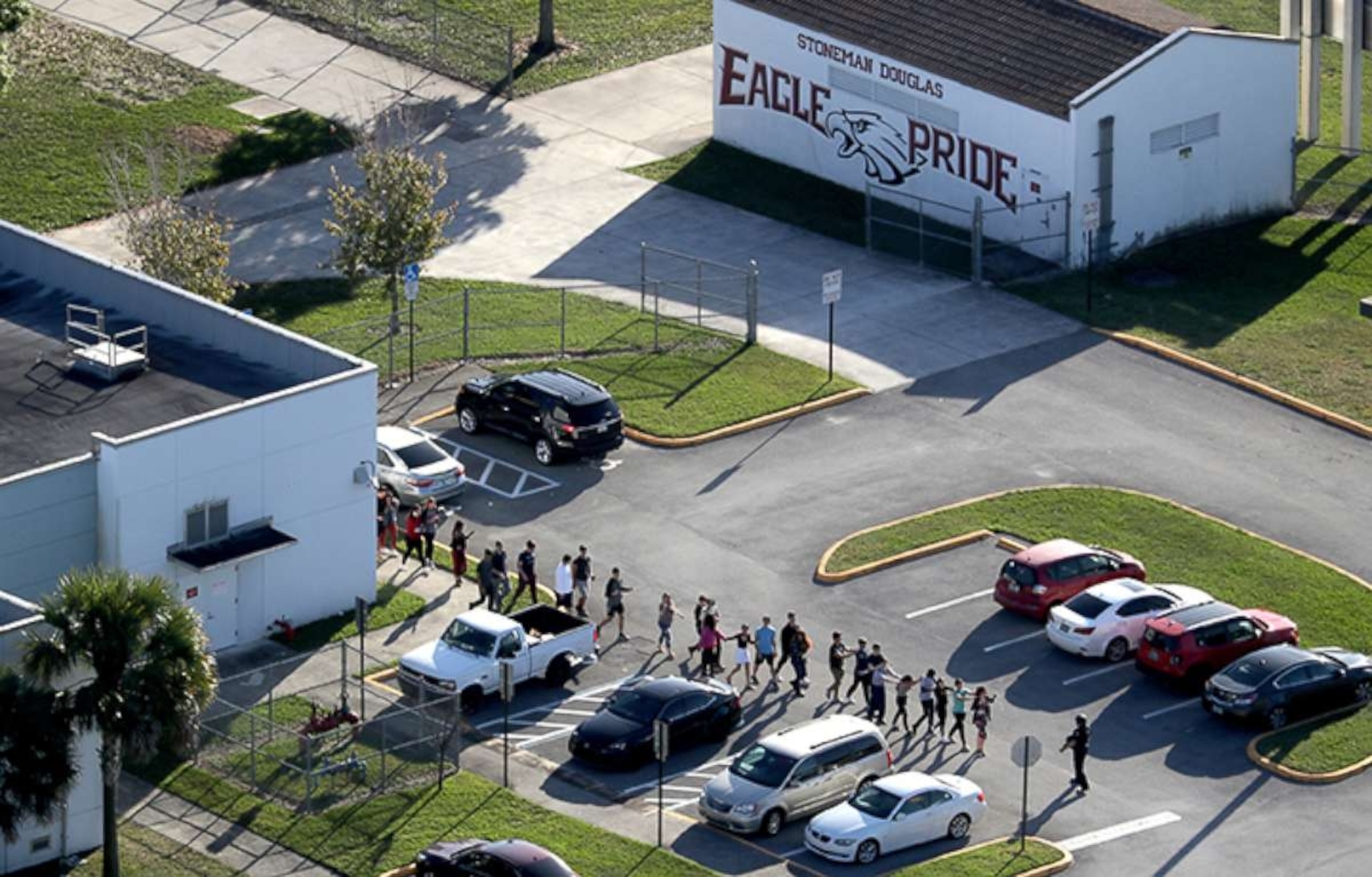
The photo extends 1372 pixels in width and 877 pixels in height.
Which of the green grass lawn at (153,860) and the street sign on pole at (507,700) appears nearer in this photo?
the green grass lawn at (153,860)

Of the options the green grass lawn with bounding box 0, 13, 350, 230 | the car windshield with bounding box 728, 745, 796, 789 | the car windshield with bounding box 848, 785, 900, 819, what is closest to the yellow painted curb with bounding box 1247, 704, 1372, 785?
the car windshield with bounding box 848, 785, 900, 819

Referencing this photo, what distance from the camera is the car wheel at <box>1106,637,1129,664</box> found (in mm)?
56750

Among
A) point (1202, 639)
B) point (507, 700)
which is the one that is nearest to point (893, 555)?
point (1202, 639)

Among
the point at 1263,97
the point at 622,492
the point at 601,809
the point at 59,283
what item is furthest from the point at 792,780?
the point at 1263,97

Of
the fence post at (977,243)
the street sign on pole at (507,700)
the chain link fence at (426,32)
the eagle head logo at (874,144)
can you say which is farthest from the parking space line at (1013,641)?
the chain link fence at (426,32)

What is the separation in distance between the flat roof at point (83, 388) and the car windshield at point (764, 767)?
44.7 ft

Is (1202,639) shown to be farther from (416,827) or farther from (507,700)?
(416,827)

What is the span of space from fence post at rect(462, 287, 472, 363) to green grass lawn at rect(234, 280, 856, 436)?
0.43 feet

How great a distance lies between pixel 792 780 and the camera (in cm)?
5050

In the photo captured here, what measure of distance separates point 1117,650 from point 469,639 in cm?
1244

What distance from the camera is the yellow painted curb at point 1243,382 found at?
221 feet

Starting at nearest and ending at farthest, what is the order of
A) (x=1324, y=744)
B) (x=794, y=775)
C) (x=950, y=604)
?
(x=794, y=775) → (x=1324, y=744) → (x=950, y=604)

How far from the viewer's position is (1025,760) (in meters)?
49.2

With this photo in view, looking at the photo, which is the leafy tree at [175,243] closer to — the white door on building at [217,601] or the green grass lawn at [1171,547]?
the white door on building at [217,601]
